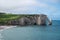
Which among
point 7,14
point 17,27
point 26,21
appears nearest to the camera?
point 7,14

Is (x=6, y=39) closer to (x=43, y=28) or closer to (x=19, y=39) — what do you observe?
(x=19, y=39)

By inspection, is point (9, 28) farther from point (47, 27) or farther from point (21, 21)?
point (47, 27)

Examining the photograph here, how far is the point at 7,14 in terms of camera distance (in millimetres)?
6820

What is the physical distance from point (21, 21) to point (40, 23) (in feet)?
3.83

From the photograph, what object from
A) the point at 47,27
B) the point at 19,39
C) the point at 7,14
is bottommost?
the point at 47,27

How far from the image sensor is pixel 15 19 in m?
8.13

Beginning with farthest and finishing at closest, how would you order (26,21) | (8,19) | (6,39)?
(26,21), (8,19), (6,39)

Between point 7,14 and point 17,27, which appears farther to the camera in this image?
point 17,27

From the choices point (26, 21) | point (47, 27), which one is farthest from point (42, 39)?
point (47, 27)

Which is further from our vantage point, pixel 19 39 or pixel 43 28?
pixel 43 28

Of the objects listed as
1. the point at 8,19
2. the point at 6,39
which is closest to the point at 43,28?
the point at 8,19

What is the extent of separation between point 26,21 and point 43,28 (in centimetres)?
102

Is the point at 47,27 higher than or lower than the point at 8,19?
lower

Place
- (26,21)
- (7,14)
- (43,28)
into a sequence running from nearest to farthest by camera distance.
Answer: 1. (7,14)
2. (26,21)
3. (43,28)
